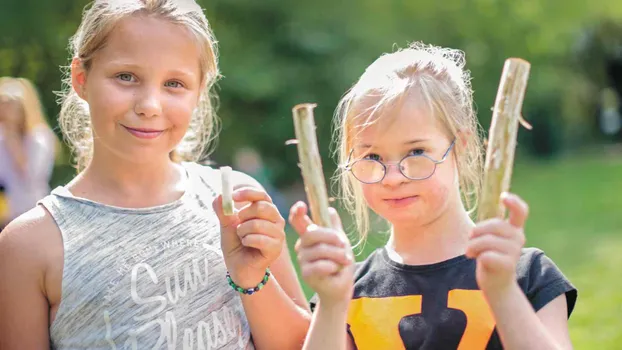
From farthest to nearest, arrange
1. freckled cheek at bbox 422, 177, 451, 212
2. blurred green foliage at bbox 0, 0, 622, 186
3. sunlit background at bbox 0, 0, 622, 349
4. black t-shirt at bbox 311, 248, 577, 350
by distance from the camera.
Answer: blurred green foliage at bbox 0, 0, 622, 186
sunlit background at bbox 0, 0, 622, 349
freckled cheek at bbox 422, 177, 451, 212
black t-shirt at bbox 311, 248, 577, 350

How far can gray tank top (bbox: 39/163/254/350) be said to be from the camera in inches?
101

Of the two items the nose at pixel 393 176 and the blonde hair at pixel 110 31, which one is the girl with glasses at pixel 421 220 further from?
the blonde hair at pixel 110 31

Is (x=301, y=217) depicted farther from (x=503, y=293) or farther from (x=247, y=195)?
(x=503, y=293)

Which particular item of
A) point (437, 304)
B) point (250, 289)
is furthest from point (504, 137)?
point (250, 289)

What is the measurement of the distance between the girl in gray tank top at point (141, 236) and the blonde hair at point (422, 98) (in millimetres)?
422

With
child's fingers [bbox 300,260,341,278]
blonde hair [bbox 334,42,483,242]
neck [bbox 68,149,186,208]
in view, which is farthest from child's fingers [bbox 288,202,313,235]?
neck [bbox 68,149,186,208]

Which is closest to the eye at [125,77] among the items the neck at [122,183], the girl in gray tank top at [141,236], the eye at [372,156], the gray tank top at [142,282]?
the girl in gray tank top at [141,236]

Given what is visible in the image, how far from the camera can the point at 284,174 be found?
2044 centimetres

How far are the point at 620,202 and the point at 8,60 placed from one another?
1244 cm

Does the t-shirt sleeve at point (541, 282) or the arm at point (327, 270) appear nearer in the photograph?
the arm at point (327, 270)

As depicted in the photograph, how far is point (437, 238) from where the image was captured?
275 cm

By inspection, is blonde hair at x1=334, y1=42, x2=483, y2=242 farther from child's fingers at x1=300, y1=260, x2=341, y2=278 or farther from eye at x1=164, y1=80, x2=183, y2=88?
child's fingers at x1=300, y1=260, x2=341, y2=278

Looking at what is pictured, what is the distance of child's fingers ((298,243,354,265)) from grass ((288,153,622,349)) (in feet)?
7.45

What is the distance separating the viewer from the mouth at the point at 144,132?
2648mm
